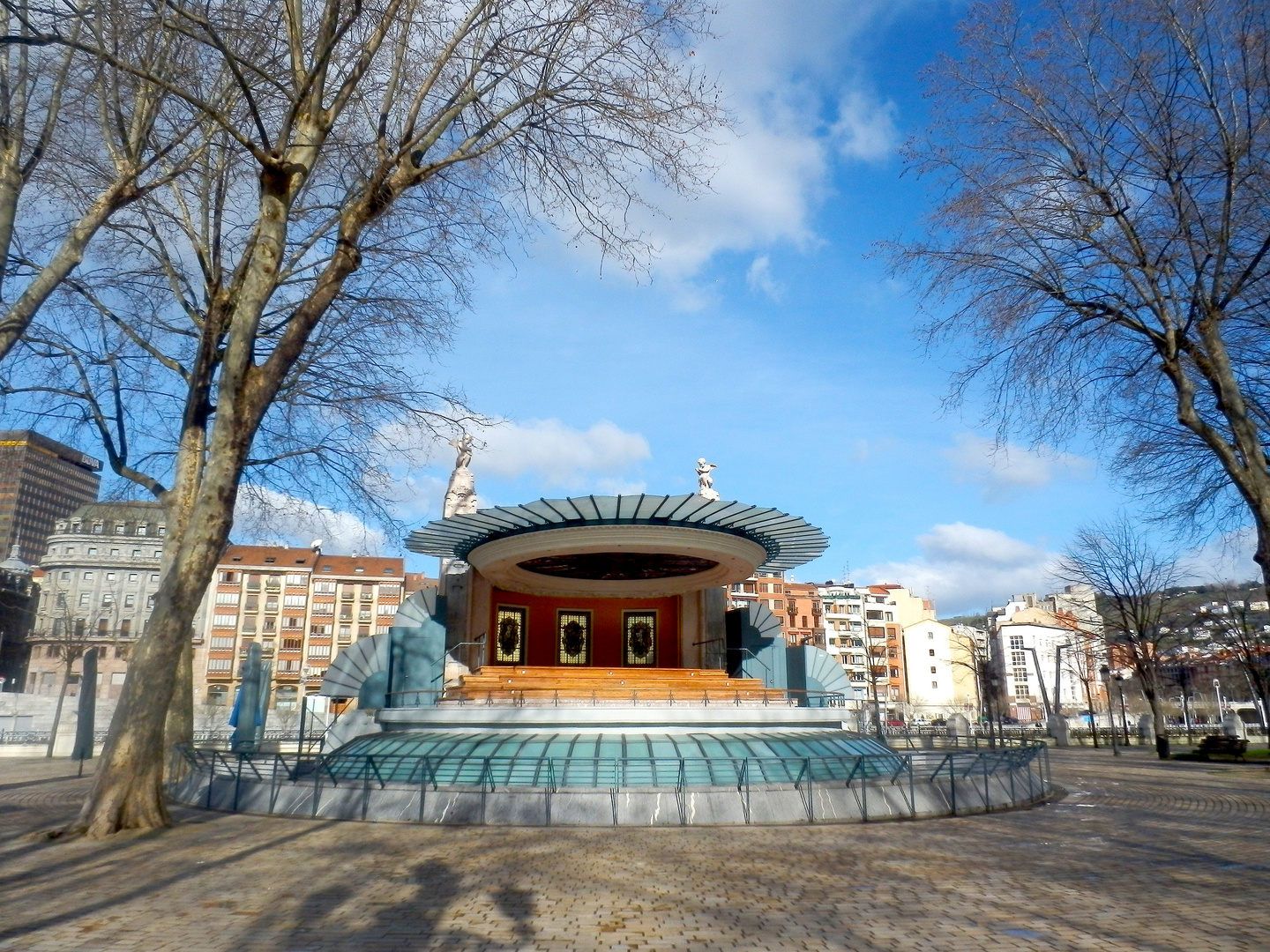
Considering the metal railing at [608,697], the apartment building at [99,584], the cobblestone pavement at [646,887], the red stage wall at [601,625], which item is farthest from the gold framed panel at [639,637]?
the apartment building at [99,584]

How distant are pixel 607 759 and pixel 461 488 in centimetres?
1896

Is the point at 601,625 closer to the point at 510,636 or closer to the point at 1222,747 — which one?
the point at 510,636

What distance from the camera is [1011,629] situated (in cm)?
12381

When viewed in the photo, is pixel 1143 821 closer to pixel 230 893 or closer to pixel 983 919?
pixel 983 919

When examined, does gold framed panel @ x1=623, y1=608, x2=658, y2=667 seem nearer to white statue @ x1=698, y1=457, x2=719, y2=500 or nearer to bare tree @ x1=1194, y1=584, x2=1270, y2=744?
white statue @ x1=698, y1=457, x2=719, y2=500

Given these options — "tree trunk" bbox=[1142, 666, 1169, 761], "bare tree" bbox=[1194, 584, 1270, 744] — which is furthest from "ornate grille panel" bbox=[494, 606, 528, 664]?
"bare tree" bbox=[1194, 584, 1270, 744]

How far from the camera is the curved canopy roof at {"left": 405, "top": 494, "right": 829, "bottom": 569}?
859 inches

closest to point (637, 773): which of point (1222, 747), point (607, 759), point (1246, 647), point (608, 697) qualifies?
point (607, 759)

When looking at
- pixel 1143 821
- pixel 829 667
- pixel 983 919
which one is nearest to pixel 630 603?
pixel 829 667

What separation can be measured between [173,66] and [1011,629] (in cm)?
12944

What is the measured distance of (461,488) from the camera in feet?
106

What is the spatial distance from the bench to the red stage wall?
1729cm

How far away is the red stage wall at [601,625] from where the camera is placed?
32.0m

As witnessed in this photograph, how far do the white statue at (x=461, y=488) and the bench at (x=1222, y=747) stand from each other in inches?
1013
